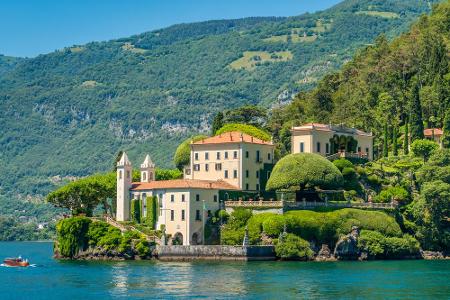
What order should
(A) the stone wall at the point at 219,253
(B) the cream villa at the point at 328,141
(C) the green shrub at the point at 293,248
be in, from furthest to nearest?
(B) the cream villa at the point at 328,141 → (C) the green shrub at the point at 293,248 → (A) the stone wall at the point at 219,253

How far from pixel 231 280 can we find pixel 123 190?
38.7m

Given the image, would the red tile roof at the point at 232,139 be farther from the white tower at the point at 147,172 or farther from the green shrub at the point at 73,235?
the green shrub at the point at 73,235

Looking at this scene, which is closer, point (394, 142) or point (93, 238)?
point (93, 238)

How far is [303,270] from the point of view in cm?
10756

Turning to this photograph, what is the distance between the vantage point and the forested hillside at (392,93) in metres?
154

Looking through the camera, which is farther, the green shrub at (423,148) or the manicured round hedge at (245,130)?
the manicured round hedge at (245,130)

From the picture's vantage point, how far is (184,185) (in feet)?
411

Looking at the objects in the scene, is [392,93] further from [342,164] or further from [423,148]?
[342,164]

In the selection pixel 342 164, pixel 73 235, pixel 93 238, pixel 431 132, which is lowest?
pixel 93 238

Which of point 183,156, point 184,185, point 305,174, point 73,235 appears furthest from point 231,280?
point 183,156

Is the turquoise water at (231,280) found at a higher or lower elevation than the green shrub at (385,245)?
lower

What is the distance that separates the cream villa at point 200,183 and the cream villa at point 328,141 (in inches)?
137

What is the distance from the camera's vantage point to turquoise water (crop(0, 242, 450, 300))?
291 feet

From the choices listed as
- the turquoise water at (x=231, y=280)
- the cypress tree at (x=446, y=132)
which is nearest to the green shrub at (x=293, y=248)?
the turquoise water at (x=231, y=280)
